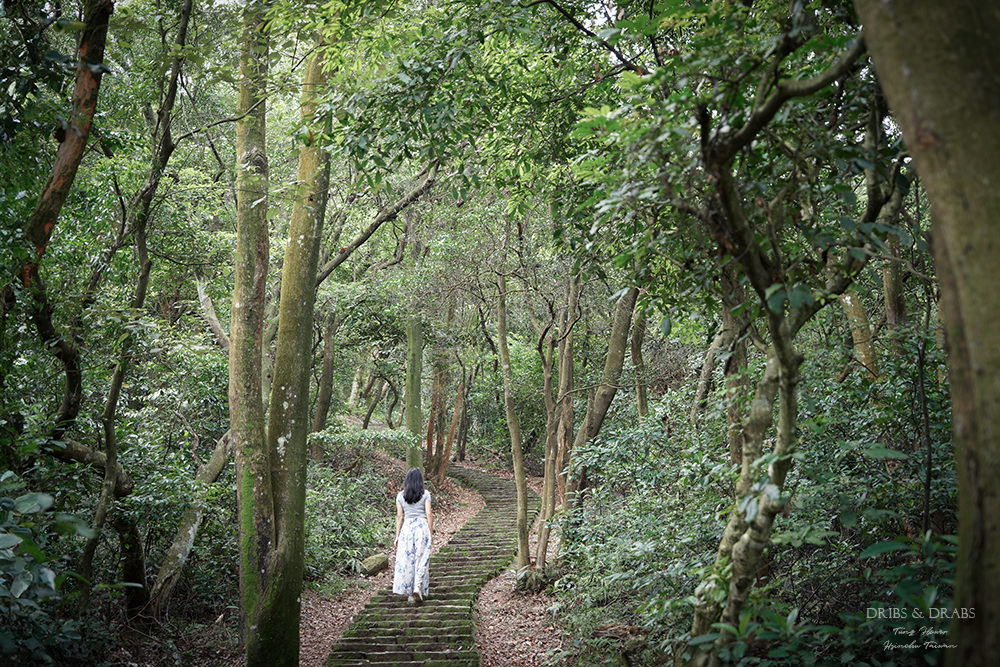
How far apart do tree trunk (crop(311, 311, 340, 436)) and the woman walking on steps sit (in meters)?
7.64

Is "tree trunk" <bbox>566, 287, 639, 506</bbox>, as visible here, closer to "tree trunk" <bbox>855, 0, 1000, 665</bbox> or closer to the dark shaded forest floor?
the dark shaded forest floor

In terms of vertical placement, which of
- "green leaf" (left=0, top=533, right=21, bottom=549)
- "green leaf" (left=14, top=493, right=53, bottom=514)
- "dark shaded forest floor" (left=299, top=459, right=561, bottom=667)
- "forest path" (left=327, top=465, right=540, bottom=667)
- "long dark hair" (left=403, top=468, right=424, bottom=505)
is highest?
"green leaf" (left=14, top=493, right=53, bottom=514)

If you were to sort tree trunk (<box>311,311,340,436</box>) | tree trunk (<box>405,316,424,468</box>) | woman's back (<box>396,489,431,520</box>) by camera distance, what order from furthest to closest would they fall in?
1. tree trunk (<box>405,316,424,468</box>)
2. tree trunk (<box>311,311,340,436</box>)
3. woman's back (<box>396,489,431,520</box>)

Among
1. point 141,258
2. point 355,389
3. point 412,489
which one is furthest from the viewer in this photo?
point 355,389

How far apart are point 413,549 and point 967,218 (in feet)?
24.1

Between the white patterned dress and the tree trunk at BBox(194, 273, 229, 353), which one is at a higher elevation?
the tree trunk at BBox(194, 273, 229, 353)

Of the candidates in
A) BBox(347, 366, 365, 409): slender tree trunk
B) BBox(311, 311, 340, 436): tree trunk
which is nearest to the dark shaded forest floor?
BBox(311, 311, 340, 436): tree trunk

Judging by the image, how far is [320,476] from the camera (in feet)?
42.4

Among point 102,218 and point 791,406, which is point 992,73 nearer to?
point 791,406

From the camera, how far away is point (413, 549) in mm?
7707

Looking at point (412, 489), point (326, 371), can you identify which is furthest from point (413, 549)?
point (326, 371)

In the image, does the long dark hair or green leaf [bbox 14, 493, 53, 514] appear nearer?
green leaf [bbox 14, 493, 53, 514]

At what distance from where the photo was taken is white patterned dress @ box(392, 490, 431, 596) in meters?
7.66

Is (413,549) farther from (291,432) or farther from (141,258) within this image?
(141,258)
